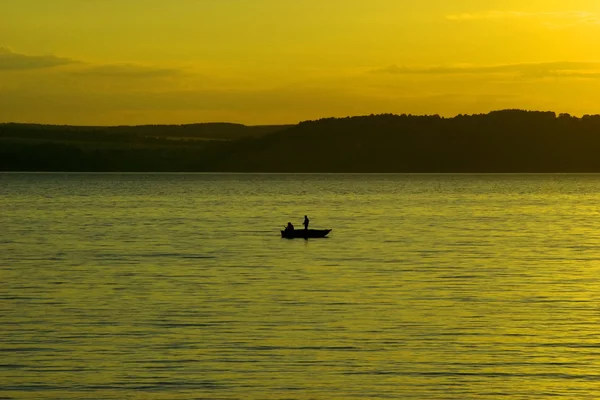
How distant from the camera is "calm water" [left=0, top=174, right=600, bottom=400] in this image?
2644 centimetres

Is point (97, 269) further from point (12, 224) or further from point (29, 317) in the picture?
point (12, 224)

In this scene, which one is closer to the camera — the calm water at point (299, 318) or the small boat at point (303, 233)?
the calm water at point (299, 318)

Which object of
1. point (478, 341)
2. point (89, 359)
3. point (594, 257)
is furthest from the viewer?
point (594, 257)

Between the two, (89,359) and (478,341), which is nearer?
(89,359)

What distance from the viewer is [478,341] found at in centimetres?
3177

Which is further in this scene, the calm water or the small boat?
the small boat

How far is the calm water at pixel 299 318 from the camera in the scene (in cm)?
2644

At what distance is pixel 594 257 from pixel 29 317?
35102 mm

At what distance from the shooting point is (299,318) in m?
35.7

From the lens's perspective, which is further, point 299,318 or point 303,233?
point 303,233

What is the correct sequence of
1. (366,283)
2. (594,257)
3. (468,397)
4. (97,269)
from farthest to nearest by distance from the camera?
(594,257), (97,269), (366,283), (468,397)

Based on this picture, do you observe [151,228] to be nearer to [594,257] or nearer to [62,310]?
[594,257]

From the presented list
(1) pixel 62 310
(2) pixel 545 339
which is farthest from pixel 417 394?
(1) pixel 62 310

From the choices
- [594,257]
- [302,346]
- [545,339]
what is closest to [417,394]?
[302,346]
